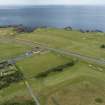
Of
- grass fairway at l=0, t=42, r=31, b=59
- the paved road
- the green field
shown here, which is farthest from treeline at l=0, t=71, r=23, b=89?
the paved road

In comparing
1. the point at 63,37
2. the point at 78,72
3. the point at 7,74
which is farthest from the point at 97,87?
the point at 63,37

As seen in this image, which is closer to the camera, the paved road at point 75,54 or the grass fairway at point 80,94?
the grass fairway at point 80,94

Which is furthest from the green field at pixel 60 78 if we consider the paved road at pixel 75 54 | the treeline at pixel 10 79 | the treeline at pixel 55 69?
the paved road at pixel 75 54

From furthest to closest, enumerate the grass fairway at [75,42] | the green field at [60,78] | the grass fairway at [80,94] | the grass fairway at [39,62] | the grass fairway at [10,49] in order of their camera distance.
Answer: the grass fairway at [75,42]
the grass fairway at [10,49]
the grass fairway at [39,62]
the green field at [60,78]
the grass fairway at [80,94]

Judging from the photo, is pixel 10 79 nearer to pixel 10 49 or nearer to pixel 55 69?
pixel 55 69

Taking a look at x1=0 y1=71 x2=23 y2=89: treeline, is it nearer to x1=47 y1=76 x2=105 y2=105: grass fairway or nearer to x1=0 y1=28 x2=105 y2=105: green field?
x1=0 y1=28 x2=105 y2=105: green field

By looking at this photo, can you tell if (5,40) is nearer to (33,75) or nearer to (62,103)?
(33,75)

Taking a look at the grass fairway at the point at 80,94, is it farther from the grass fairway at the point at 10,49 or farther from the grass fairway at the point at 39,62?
the grass fairway at the point at 10,49

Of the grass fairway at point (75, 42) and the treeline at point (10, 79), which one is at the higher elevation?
the treeline at point (10, 79)
